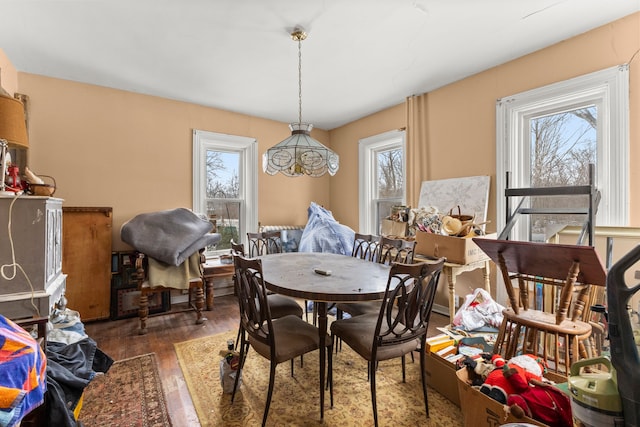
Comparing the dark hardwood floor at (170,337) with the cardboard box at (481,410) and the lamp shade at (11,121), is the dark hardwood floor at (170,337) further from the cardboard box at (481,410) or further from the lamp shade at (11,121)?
the lamp shade at (11,121)

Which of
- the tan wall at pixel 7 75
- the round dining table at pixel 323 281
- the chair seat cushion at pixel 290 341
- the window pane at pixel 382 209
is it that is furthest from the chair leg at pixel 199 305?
the window pane at pixel 382 209

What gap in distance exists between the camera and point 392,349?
169 centimetres

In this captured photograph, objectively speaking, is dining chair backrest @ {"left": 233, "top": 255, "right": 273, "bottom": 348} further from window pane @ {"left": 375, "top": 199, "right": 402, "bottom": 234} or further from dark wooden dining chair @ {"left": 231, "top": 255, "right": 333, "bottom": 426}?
window pane @ {"left": 375, "top": 199, "right": 402, "bottom": 234}

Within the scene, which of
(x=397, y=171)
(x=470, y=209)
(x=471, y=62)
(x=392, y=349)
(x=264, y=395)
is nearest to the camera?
(x=392, y=349)

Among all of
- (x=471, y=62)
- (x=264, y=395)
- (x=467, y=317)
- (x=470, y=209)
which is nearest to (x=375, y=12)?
(x=471, y=62)

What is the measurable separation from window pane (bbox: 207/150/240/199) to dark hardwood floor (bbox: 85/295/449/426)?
1.51m

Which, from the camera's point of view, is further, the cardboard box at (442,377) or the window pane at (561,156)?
the window pane at (561,156)

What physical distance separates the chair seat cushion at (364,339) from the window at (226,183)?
99.9 inches

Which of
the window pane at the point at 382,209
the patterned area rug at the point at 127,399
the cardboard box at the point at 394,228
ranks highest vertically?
the window pane at the point at 382,209

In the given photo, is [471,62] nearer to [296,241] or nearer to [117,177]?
[296,241]

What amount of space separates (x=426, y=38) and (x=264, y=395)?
2958 mm

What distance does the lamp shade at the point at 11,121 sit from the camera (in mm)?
1725

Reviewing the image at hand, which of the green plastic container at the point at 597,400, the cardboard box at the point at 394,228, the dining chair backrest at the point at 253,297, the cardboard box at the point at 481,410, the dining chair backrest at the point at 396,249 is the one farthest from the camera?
the cardboard box at the point at 394,228

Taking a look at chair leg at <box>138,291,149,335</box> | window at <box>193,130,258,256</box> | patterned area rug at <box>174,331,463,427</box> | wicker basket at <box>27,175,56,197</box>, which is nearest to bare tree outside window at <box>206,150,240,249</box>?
window at <box>193,130,258,256</box>
